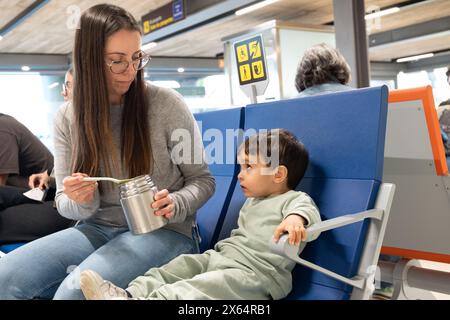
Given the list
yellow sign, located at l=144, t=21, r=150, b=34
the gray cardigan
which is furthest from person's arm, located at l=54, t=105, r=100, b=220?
yellow sign, located at l=144, t=21, r=150, b=34

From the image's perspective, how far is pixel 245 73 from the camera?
7.95 ft

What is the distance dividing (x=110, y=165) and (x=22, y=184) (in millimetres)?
1094

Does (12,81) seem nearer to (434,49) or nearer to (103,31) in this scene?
(103,31)

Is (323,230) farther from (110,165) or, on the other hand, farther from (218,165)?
(218,165)

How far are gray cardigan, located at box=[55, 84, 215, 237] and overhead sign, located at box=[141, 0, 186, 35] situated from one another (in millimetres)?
4073

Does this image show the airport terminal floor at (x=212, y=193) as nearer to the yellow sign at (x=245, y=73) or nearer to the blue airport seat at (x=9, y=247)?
the blue airport seat at (x=9, y=247)

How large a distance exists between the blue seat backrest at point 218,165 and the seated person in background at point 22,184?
0.68m

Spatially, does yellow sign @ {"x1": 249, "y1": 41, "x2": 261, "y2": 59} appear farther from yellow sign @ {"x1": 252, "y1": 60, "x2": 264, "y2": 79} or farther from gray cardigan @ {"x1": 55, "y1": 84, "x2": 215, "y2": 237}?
gray cardigan @ {"x1": 55, "y1": 84, "x2": 215, "y2": 237}

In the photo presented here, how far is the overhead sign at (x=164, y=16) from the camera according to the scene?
536cm

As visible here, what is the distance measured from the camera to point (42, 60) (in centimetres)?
783

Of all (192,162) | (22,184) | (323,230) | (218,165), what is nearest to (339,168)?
(323,230)

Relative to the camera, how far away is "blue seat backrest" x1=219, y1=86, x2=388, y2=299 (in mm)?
1277
